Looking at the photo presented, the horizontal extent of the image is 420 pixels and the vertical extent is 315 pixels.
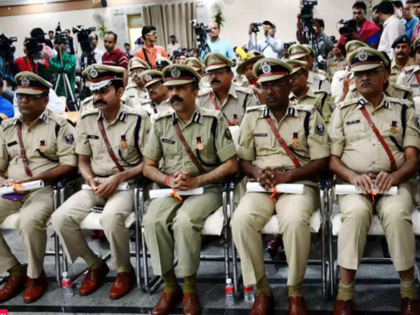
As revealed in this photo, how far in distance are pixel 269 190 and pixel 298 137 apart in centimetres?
39

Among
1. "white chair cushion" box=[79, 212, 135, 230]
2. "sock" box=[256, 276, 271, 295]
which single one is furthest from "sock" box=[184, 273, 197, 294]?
Result: "white chair cushion" box=[79, 212, 135, 230]

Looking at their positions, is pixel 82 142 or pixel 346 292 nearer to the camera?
pixel 346 292

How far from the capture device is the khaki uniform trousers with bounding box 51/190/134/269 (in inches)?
111

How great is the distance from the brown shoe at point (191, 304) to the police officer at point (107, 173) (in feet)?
1.51

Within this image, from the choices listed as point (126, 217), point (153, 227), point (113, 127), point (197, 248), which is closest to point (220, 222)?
point (197, 248)

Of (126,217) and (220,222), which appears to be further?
(126,217)

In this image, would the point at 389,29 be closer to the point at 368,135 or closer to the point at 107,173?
the point at 368,135

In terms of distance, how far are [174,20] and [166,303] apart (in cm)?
1343

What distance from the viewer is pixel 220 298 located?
2.84 metres

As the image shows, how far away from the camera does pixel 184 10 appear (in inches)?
591

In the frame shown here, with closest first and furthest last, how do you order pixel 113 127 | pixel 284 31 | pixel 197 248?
pixel 197 248 → pixel 113 127 → pixel 284 31

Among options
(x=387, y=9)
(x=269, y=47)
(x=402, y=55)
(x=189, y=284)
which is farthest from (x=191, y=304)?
(x=269, y=47)

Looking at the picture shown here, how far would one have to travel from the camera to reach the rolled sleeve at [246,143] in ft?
9.57

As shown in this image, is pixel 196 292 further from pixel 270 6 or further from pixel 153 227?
pixel 270 6
